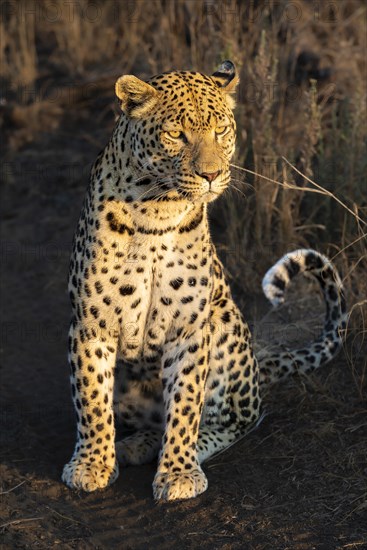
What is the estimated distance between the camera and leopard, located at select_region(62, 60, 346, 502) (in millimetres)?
4848

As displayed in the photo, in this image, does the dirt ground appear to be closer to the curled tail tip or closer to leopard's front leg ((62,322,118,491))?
leopard's front leg ((62,322,118,491))

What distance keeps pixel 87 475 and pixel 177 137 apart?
1.75m

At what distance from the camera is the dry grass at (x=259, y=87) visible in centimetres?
720

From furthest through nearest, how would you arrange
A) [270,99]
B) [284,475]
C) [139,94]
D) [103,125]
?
[103,125], [270,99], [284,475], [139,94]

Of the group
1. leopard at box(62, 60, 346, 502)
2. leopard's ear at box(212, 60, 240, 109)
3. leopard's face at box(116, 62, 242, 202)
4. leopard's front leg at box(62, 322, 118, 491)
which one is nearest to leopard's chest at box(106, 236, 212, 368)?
leopard at box(62, 60, 346, 502)

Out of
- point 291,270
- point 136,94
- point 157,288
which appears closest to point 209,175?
point 136,94

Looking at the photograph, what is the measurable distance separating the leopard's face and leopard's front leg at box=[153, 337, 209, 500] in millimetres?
813

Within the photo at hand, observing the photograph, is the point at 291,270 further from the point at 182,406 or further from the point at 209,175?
the point at 209,175

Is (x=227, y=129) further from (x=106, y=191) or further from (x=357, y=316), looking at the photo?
(x=357, y=316)

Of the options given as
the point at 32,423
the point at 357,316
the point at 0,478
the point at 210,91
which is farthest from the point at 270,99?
the point at 0,478

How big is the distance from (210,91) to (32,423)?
7.53 ft

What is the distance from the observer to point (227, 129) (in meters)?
4.96

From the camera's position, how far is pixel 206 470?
5.46 meters

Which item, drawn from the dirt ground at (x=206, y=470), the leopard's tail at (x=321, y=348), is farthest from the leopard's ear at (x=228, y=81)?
the dirt ground at (x=206, y=470)
